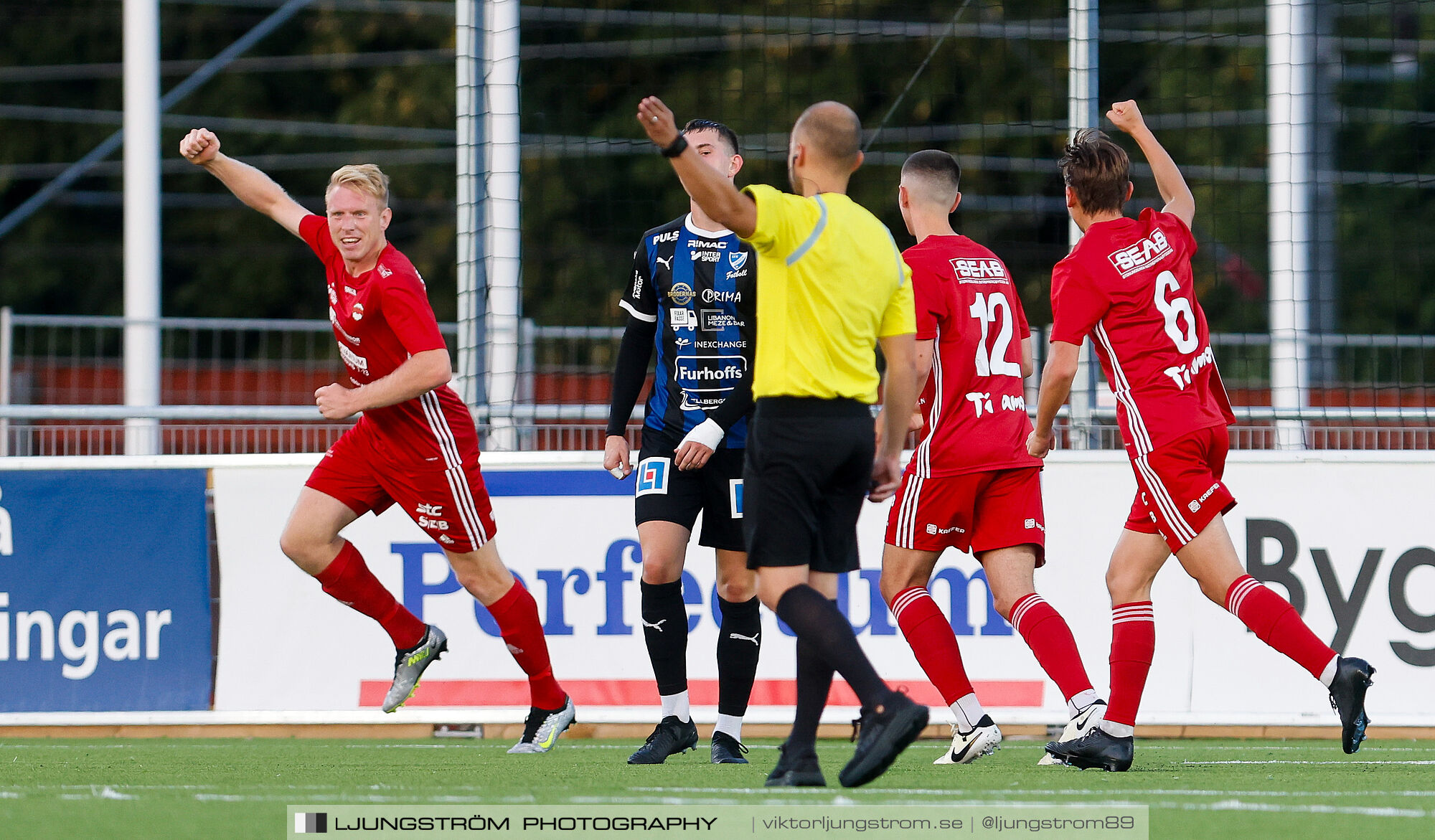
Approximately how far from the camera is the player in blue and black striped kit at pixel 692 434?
20.7 feet

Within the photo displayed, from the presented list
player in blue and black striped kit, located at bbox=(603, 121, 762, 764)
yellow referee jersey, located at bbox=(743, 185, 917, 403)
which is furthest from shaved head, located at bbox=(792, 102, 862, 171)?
player in blue and black striped kit, located at bbox=(603, 121, 762, 764)

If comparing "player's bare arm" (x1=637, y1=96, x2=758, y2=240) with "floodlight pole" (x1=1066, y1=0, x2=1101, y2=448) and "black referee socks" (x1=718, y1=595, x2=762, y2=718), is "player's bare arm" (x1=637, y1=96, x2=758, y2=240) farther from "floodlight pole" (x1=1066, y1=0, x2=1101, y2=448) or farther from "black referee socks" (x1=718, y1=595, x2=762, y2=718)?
"floodlight pole" (x1=1066, y1=0, x2=1101, y2=448)

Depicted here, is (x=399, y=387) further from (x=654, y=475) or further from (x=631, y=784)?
(x=631, y=784)

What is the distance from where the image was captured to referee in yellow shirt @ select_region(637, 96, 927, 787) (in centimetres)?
479

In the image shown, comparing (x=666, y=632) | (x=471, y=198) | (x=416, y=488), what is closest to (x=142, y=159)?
(x=471, y=198)

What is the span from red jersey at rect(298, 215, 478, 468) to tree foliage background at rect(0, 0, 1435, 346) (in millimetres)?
2236

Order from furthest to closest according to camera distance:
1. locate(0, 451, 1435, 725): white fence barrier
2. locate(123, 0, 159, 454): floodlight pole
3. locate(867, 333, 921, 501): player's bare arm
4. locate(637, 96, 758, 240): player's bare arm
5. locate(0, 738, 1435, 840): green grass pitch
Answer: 1. locate(123, 0, 159, 454): floodlight pole
2. locate(0, 451, 1435, 725): white fence barrier
3. locate(867, 333, 921, 501): player's bare arm
4. locate(637, 96, 758, 240): player's bare arm
5. locate(0, 738, 1435, 840): green grass pitch

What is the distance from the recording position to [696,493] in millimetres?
6410

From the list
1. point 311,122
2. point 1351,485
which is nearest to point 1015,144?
point 311,122

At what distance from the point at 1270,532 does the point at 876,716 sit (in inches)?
140

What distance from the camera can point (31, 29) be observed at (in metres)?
28.1

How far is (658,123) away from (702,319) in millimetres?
1746

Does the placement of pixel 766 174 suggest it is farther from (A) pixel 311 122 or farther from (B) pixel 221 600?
(B) pixel 221 600

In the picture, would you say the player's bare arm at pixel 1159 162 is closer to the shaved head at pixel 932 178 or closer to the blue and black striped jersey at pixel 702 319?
the shaved head at pixel 932 178
